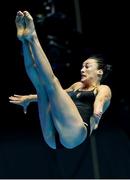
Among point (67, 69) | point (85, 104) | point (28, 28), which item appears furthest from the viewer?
point (67, 69)

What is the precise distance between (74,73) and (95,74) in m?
2.36

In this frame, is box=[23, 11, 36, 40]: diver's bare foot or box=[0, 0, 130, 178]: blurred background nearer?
box=[23, 11, 36, 40]: diver's bare foot

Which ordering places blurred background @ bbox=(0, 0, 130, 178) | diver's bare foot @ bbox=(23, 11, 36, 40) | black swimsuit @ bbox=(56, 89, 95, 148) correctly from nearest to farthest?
diver's bare foot @ bbox=(23, 11, 36, 40) < black swimsuit @ bbox=(56, 89, 95, 148) < blurred background @ bbox=(0, 0, 130, 178)

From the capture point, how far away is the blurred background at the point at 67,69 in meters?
6.30

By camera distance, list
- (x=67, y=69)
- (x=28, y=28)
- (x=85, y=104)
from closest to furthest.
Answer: (x=28, y=28) → (x=85, y=104) → (x=67, y=69)

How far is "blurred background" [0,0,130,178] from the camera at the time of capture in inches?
248

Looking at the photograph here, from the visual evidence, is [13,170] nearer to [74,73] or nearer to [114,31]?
[74,73]

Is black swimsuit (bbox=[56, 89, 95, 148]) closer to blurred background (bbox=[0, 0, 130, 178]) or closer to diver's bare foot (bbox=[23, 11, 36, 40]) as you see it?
diver's bare foot (bbox=[23, 11, 36, 40])

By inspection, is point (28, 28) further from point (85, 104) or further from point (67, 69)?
point (67, 69)

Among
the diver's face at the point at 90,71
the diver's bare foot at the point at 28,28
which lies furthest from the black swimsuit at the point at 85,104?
the diver's bare foot at the point at 28,28

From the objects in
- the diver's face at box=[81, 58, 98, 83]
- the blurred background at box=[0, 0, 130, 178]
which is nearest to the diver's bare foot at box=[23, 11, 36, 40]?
the diver's face at box=[81, 58, 98, 83]

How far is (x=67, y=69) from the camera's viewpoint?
6.44 m

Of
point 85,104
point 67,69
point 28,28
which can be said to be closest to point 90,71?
point 85,104

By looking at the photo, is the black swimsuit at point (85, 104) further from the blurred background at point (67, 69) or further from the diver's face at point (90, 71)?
the blurred background at point (67, 69)
